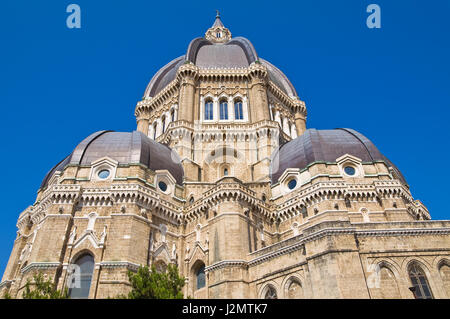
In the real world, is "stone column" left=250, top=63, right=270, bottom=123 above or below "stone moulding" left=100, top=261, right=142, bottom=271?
above

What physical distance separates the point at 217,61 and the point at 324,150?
25.2 m

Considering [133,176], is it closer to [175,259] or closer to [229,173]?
[175,259]

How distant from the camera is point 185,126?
43.9 meters

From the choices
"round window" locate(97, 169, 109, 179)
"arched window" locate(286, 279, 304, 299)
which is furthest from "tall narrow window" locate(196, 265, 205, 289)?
"round window" locate(97, 169, 109, 179)

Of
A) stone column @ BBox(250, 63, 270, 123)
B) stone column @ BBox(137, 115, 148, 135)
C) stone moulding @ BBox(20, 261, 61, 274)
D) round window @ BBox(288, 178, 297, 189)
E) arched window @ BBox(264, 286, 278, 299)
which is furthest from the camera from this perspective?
stone column @ BBox(137, 115, 148, 135)

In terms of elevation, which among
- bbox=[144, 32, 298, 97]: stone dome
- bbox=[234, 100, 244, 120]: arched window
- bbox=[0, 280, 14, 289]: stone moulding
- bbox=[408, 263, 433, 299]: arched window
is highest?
bbox=[144, 32, 298, 97]: stone dome

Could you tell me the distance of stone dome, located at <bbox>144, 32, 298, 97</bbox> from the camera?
53.2 meters

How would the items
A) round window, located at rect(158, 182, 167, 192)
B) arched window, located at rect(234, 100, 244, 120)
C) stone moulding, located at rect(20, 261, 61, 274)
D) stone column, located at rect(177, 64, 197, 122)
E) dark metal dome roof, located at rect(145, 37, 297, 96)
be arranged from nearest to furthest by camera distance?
stone moulding, located at rect(20, 261, 61, 274) < round window, located at rect(158, 182, 167, 192) < stone column, located at rect(177, 64, 197, 122) < arched window, located at rect(234, 100, 244, 120) < dark metal dome roof, located at rect(145, 37, 297, 96)

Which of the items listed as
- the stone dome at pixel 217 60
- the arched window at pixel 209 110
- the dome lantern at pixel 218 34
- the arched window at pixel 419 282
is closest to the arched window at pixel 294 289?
the arched window at pixel 419 282

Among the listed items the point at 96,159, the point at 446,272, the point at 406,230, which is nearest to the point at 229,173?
the point at 96,159

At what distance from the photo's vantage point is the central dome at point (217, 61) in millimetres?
53188

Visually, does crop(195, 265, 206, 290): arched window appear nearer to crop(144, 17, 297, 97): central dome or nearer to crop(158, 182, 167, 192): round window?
crop(158, 182, 167, 192): round window

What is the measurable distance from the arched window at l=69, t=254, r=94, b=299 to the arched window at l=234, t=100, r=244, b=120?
27.1 m

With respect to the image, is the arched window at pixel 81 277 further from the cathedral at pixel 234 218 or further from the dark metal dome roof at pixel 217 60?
the dark metal dome roof at pixel 217 60
